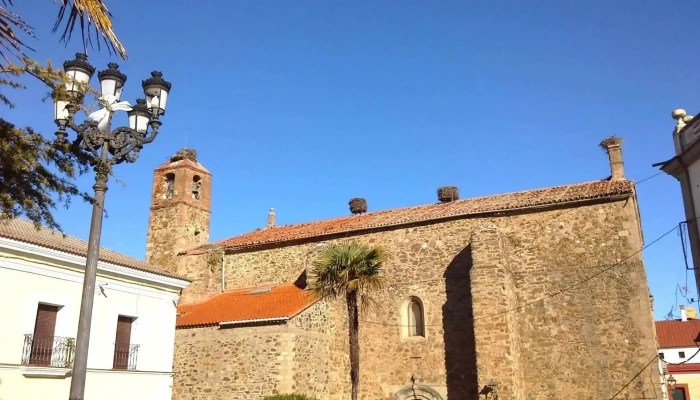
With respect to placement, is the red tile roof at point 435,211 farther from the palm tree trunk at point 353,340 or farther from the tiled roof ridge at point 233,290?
the palm tree trunk at point 353,340

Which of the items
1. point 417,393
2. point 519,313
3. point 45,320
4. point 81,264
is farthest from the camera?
point 417,393

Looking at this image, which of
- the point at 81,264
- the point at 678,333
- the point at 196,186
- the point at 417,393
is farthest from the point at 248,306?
the point at 678,333

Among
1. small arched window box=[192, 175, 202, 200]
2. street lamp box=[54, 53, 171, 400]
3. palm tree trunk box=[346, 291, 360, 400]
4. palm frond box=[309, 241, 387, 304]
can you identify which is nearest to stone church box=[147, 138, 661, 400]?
palm frond box=[309, 241, 387, 304]

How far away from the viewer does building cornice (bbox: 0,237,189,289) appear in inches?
486

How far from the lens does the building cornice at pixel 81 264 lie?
486 inches

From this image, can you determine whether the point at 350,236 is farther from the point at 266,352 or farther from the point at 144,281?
the point at 144,281

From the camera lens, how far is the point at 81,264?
13.6 meters

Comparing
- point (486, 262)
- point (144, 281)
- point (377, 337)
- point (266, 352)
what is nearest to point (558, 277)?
point (486, 262)

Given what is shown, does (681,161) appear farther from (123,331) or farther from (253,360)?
(253,360)

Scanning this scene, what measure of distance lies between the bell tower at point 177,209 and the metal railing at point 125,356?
479 inches

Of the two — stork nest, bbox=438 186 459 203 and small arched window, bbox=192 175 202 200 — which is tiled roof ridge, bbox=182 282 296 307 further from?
stork nest, bbox=438 186 459 203

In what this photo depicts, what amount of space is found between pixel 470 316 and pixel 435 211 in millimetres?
4353

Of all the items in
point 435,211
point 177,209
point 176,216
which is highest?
point 177,209

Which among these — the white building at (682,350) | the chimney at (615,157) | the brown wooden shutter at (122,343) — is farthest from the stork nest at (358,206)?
the white building at (682,350)
